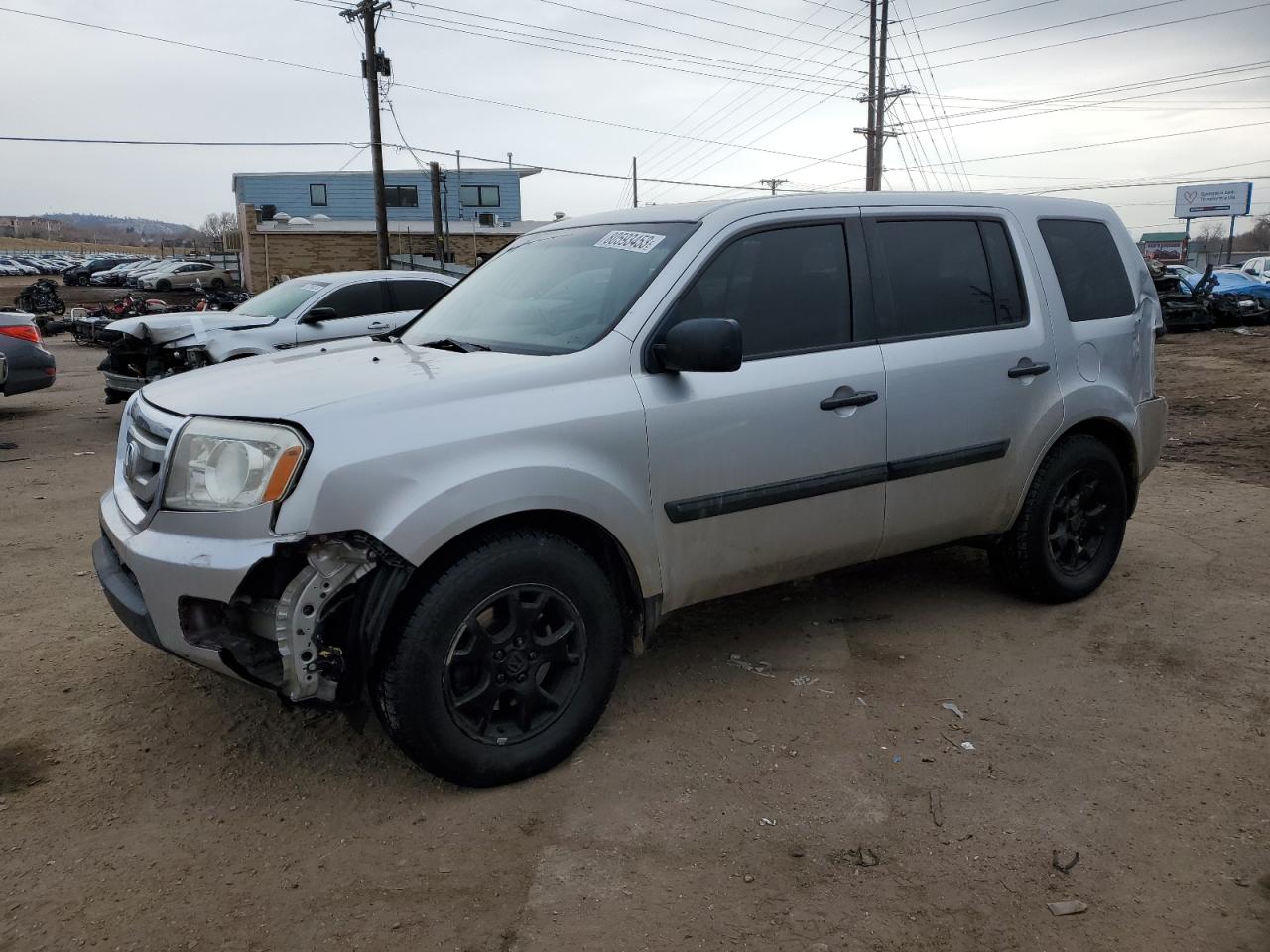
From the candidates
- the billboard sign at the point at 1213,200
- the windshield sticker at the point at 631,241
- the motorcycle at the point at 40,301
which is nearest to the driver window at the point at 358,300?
the windshield sticker at the point at 631,241

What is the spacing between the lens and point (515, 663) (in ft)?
10.2

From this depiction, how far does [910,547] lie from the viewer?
4199 millimetres

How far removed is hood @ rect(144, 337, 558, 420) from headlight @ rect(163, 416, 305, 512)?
0.06 meters

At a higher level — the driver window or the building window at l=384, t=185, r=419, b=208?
the building window at l=384, t=185, r=419, b=208

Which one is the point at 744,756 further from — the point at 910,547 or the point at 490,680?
the point at 910,547

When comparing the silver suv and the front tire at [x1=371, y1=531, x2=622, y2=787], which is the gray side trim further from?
the front tire at [x1=371, y1=531, x2=622, y2=787]

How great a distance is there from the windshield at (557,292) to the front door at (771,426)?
0.21 m

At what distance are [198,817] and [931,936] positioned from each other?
7.00 feet

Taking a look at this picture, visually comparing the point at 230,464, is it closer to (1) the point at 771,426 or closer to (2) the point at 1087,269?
(1) the point at 771,426

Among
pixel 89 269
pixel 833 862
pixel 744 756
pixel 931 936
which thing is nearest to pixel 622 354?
pixel 744 756

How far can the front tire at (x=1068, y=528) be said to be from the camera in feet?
14.8

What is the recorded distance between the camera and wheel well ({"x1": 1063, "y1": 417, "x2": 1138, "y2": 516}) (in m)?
4.64

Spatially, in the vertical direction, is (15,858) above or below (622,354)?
below

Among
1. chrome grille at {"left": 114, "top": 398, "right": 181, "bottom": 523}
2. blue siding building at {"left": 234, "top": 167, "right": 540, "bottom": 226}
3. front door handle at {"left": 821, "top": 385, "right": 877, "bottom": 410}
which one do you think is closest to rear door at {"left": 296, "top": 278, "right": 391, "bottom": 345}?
chrome grille at {"left": 114, "top": 398, "right": 181, "bottom": 523}
